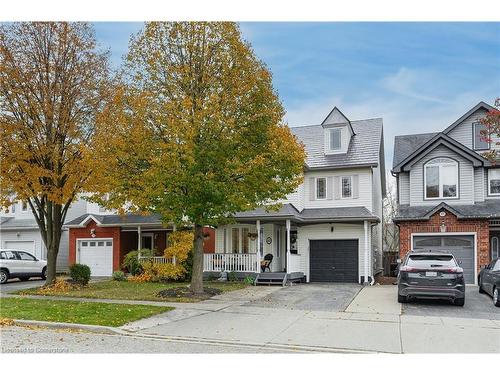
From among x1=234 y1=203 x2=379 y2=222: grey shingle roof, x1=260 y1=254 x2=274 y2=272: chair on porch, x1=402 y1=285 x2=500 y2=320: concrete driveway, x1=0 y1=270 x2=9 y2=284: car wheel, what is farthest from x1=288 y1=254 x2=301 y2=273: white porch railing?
x1=0 y1=270 x2=9 y2=284: car wheel

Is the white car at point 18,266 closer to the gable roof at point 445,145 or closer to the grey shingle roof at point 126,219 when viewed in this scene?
the grey shingle roof at point 126,219

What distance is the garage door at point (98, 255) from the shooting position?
2823 cm

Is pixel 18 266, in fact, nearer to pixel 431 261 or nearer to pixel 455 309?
pixel 431 261

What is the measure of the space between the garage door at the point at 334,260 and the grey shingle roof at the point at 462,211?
2815 millimetres

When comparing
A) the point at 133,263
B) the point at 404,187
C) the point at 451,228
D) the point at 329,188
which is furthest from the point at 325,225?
the point at 133,263

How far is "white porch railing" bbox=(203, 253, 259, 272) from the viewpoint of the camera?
23562 mm

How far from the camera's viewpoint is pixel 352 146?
2628 cm

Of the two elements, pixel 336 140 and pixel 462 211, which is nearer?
pixel 462 211

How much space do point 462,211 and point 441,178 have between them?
6.42 feet

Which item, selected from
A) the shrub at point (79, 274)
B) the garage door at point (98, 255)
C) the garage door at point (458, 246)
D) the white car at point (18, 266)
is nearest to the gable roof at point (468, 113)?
the garage door at point (458, 246)

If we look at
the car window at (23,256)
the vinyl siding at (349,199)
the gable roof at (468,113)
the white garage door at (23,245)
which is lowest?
the car window at (23,256)

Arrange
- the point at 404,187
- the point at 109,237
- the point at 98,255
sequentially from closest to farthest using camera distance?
the point at 404,187
the point at 109,237
the point at 98,255

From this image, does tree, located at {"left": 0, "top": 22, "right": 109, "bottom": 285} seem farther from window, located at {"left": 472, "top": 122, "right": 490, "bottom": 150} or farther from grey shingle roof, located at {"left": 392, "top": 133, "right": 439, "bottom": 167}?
window, located at {"left": 472, "top": 122, "right": 490, "bottom": 150}

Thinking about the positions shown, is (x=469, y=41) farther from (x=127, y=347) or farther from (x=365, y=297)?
(x=365, y=297)
